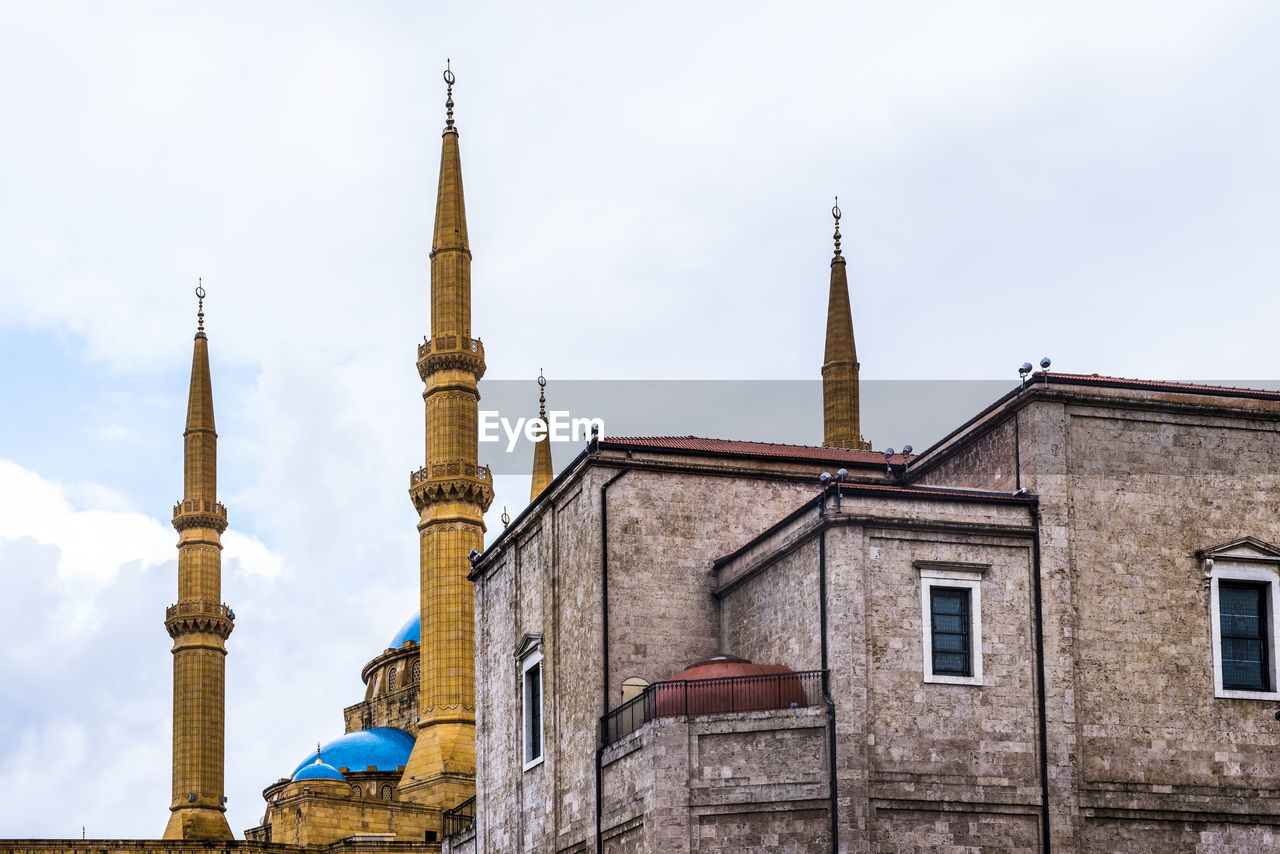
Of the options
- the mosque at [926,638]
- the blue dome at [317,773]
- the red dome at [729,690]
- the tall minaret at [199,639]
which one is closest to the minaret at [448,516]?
the blue dome at [317,773]

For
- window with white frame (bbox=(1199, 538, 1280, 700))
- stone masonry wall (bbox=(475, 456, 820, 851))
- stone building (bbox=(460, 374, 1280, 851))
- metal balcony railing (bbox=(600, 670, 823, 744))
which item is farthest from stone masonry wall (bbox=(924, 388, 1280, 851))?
stone masonry wall (bbox=(475, 456, 820, 851))

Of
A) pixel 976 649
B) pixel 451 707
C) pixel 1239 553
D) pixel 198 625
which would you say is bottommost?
pixel 976 649

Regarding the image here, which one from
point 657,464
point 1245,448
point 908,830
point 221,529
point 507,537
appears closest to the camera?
point 908,830

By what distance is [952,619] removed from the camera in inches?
985

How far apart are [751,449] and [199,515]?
4102 centimetres

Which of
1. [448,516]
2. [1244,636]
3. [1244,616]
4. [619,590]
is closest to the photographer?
[1244,636]

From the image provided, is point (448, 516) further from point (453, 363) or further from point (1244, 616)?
point (1244, 616)

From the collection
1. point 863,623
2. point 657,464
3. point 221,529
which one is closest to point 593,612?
point 657,464

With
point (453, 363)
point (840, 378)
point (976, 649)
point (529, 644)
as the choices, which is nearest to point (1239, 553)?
point (976, 649)

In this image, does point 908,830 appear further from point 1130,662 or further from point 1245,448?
point 1245,448

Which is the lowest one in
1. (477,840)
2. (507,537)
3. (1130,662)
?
(477,840)

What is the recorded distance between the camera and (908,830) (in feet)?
78.6

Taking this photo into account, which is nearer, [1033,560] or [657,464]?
[1033,560]

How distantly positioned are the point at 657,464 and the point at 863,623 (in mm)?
5638
